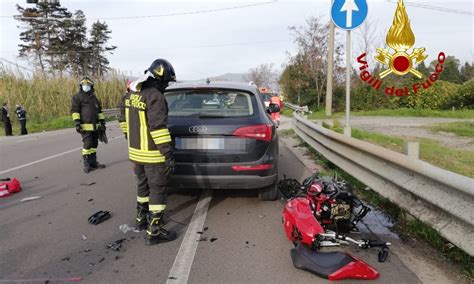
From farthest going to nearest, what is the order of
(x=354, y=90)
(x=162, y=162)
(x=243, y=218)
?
1. (x=354, y=90)
2. (x=243, y=218)
3. (x=162, y=162)

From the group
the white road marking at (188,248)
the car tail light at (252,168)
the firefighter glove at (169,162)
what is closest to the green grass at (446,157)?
the car tail light at (252,168)

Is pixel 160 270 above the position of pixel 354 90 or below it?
below

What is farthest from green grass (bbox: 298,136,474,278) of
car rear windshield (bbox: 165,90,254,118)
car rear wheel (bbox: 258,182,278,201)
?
car rear windshield (bbox: 165,90,254,118)

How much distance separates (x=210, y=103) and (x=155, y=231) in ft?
6.20

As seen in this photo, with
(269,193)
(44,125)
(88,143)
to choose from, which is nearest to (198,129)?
(269,193)

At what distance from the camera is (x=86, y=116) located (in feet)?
26.5

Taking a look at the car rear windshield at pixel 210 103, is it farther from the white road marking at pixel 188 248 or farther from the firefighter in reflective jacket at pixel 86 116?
the firefighter in reflective jacket at pixel 86 116

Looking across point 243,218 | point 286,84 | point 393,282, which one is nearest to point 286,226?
point 243,218

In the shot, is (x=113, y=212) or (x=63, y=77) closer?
(x=113, y=212)

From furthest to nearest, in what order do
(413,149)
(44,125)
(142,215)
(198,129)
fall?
(44,125) → (198,129) → (142,215) → (413,149)

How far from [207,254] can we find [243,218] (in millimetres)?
1138

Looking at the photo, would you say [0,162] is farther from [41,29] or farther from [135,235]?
[41,29]

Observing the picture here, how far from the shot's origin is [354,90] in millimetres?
28562

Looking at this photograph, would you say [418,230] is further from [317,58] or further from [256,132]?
[317,58]
